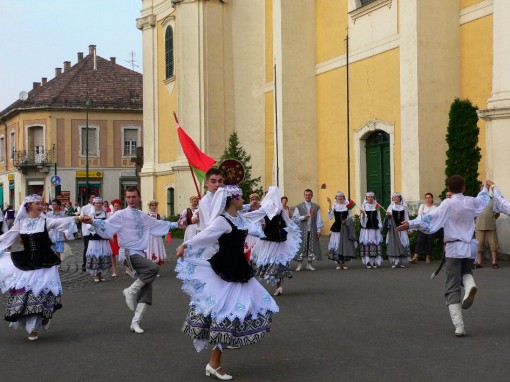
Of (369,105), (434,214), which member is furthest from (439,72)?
(434,214)

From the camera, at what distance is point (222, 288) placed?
24.9ft

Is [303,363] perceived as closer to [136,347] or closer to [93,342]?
[136,347]

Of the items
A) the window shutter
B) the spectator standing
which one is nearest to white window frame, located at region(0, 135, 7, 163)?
the window shutter

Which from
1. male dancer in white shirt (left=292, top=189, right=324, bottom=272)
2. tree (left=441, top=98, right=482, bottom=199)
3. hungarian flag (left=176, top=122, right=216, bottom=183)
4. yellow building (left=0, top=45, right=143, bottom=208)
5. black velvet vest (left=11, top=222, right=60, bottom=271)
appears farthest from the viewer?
yellow building (left=0, top=45, right=143, bottom=208)

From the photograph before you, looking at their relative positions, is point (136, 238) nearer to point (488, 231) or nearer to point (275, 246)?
point (275, 246)

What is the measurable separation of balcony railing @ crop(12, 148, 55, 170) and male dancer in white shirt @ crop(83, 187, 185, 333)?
48.0m

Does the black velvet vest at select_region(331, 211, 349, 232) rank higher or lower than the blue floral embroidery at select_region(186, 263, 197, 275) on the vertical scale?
lower

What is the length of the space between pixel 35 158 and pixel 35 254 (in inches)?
1933

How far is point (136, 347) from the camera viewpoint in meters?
8.88

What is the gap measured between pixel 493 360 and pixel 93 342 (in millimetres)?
4313

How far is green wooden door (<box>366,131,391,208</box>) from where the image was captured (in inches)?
1017

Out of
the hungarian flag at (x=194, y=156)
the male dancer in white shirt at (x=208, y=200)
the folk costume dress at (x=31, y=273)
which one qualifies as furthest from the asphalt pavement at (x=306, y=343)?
the hungarian flag at (x=194, y=156)

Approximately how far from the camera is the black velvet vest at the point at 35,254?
9867 millimetres

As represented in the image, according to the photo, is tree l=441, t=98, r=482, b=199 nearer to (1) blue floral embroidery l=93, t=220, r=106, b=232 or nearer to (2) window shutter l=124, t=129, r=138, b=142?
(1) blue floral embroidery l=93, t=220, r=106, b=232
